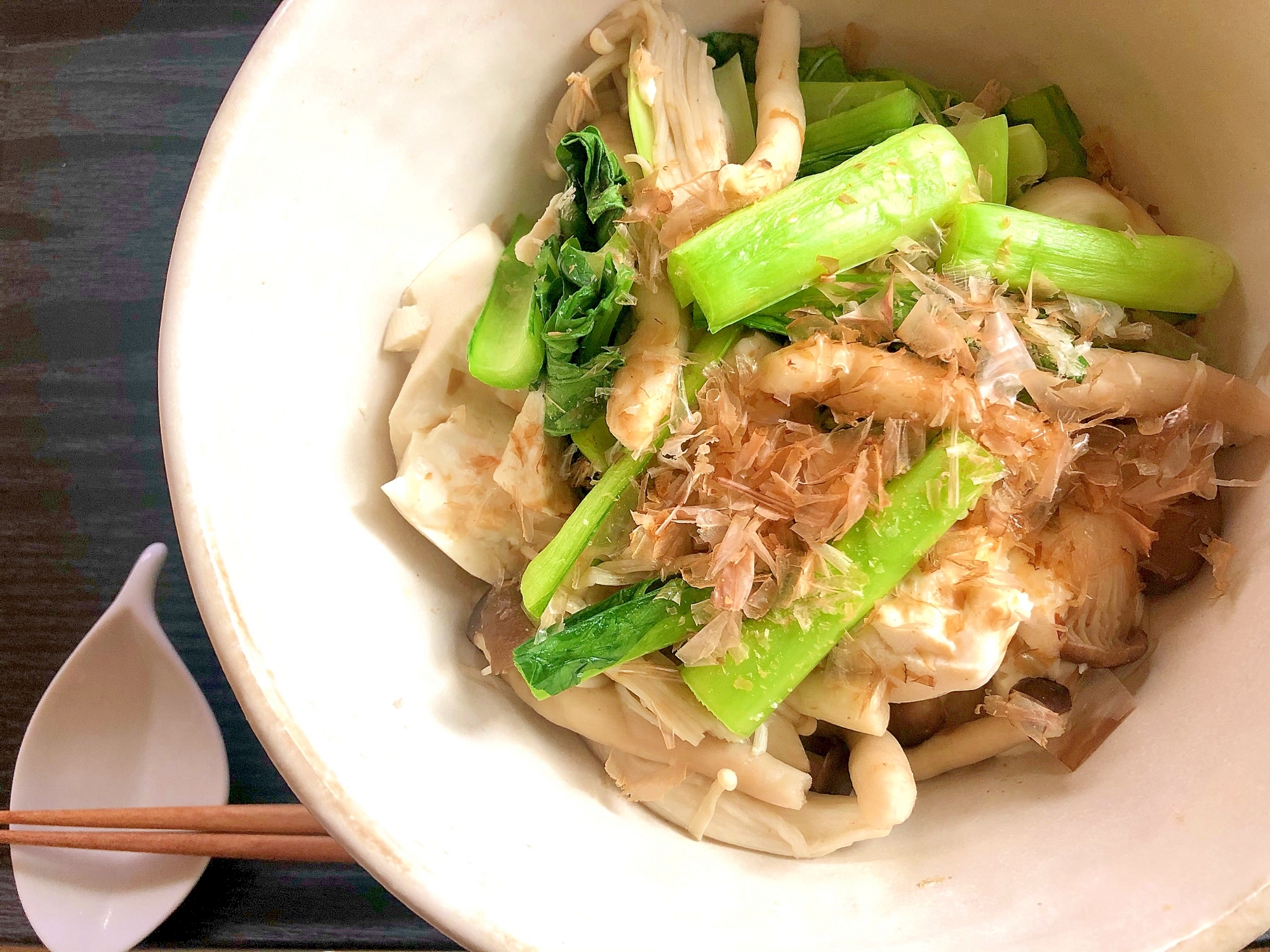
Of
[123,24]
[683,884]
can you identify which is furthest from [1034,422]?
[123,24]

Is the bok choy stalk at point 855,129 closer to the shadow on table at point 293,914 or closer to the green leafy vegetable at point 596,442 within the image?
the green leafy vegetable at point 596,442

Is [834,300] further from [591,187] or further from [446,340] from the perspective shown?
[446,340]

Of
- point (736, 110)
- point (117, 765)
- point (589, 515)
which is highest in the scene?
point (736, 110)

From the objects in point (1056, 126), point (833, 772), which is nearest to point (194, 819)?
point (833, 772)

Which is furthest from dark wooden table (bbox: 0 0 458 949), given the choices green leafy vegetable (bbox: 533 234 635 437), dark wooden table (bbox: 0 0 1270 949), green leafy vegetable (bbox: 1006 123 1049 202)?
green leafy vegetable (bbox: 1006 123 1049 202)

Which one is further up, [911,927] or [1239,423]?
[1239,423]

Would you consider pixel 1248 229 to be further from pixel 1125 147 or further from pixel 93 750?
pixel 93 750
